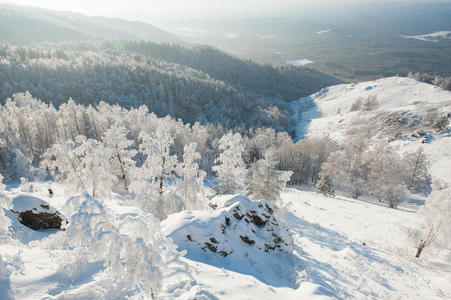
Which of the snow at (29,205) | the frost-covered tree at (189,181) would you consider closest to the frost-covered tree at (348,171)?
the frost-covered tree at (189,181)

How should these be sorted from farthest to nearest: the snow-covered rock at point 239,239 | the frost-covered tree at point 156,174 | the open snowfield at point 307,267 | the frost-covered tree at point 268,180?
the frost-covered tree at point 268,180 < the frost-covered tree at point 156,174 < the snow-covered rock at point 239,239 < the open snowfield at point 307,267

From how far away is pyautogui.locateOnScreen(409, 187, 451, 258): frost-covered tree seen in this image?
794 inches

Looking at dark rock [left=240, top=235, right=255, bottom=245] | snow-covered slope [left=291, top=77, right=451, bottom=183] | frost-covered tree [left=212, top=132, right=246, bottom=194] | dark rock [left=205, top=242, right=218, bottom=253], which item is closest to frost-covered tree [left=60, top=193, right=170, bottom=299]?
dark rock [left=205, top=242, right=218, bottom=253]

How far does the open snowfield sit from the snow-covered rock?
0.38 ft

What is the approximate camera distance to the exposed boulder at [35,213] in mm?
14000

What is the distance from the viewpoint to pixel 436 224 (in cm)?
2062

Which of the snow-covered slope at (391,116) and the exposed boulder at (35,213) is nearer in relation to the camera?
the exposed boulder at (35,213)

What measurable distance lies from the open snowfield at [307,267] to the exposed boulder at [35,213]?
17.7 inches

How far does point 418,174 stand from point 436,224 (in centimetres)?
4506

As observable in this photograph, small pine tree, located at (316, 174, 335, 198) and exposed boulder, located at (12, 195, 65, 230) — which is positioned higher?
exposed boulder, located at (12, 195, 65, 230)

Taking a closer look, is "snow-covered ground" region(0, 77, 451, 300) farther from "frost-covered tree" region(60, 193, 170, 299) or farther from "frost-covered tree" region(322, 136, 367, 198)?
"frost-covered tree" region(322, 136, 367, 198)

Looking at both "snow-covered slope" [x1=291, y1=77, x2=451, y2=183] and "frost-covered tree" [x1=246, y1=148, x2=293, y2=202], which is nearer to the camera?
"frost-covered tree" [x1=246, y1=148, x2=293, y2=202]

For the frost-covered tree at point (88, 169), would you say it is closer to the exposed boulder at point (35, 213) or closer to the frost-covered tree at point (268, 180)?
the exposed boulder at point (35, 213)

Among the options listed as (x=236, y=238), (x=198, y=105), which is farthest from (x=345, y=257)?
(x=198, y=105)
